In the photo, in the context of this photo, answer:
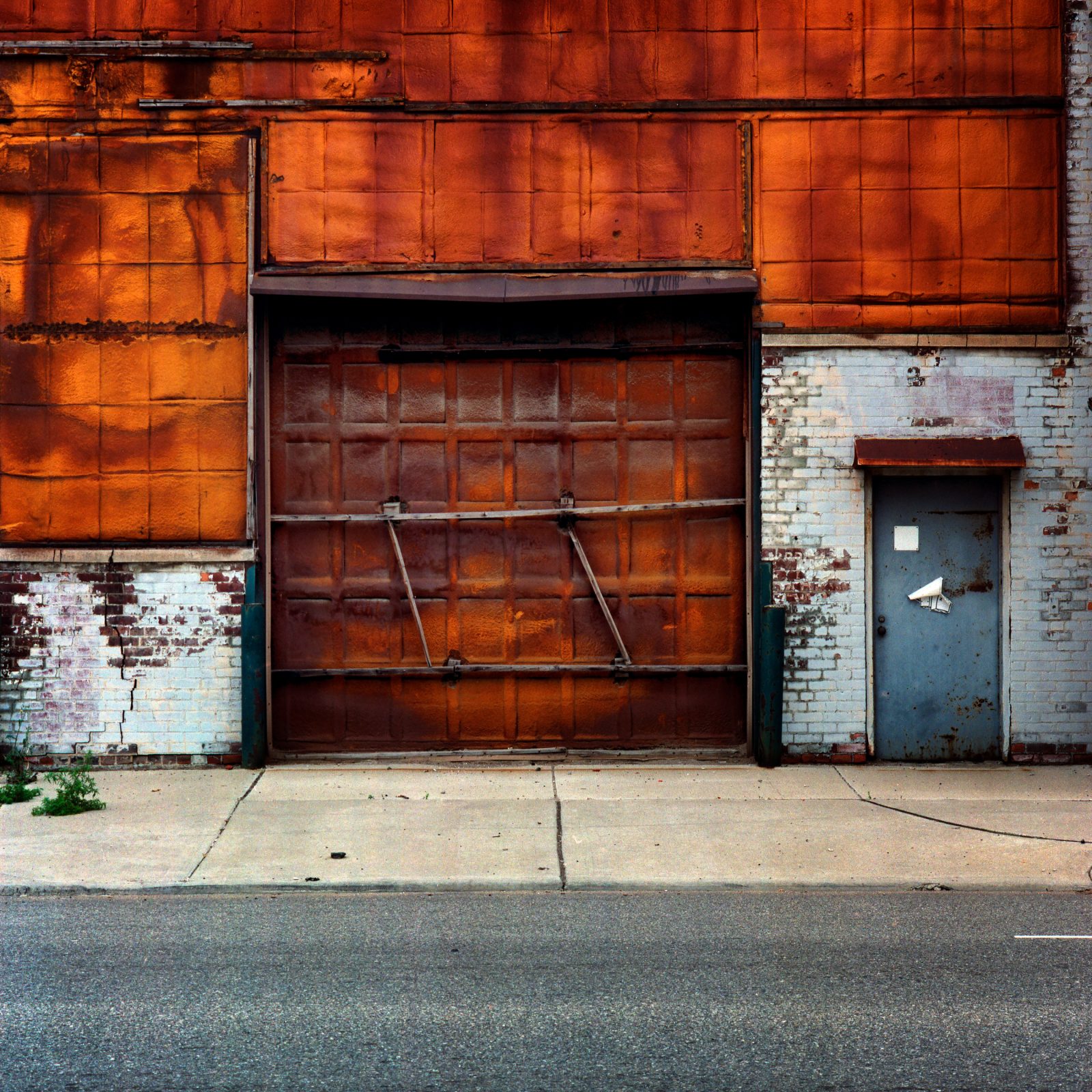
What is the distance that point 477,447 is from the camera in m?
10.2

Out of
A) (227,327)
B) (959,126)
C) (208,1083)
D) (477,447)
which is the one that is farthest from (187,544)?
(959,126)

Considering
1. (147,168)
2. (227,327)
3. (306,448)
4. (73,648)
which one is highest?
(147,168)

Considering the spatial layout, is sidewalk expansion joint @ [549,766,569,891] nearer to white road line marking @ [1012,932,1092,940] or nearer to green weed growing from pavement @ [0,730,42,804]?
white road line marking @ [1012,932,1092,940]

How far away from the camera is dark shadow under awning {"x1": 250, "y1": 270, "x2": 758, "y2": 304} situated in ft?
32.0

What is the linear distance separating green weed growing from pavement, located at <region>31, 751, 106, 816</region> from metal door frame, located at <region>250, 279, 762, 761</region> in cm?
161

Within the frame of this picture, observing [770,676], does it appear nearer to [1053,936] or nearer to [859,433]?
[859,433]

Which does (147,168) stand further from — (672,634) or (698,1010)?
(698,1010)

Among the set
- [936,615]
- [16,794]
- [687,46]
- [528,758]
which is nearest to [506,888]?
[528,758]

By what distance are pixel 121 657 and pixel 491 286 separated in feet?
14.2

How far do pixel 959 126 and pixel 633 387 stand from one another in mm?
3447

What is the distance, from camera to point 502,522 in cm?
1020

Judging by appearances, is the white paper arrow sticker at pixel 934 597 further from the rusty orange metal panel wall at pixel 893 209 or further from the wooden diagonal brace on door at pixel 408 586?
the wooden diagonal brace on door at pixel 408 586

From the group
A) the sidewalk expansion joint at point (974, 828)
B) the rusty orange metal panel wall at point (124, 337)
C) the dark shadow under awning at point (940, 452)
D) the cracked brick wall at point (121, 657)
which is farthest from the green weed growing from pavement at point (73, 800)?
the dark shadow under awning at point (940, 452)

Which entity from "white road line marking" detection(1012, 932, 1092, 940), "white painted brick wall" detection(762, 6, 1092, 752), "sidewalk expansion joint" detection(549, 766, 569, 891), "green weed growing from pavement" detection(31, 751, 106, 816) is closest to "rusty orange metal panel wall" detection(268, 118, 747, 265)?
"white painted brick wall" detection(762, 6, 1092, 752)
